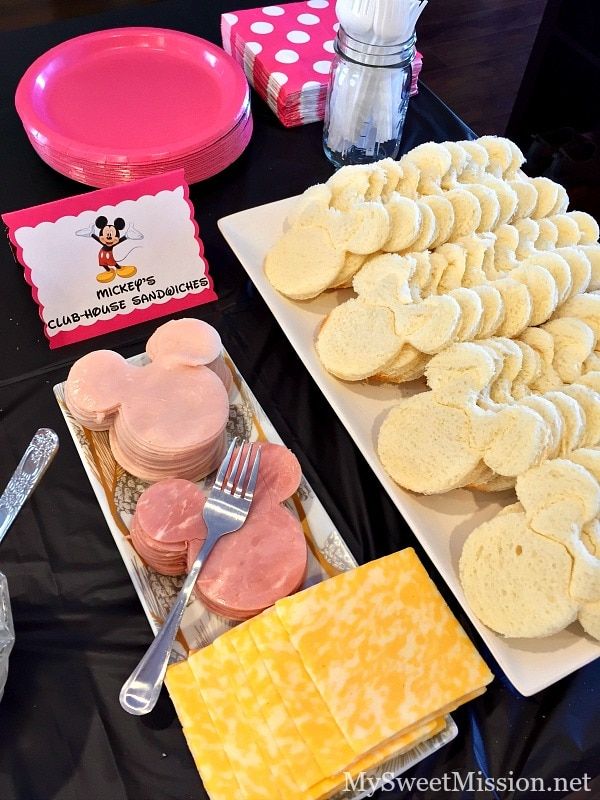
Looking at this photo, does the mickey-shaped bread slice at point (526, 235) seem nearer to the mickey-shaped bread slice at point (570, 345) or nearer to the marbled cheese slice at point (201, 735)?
the mickey-shaped bread slice at point (570, 345)

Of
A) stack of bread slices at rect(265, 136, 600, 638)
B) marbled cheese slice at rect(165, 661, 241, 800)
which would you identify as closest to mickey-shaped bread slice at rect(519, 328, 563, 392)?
stack of bread slices at rect(265, 136, 600, 638)

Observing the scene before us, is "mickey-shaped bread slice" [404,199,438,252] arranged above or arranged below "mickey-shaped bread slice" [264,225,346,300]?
above

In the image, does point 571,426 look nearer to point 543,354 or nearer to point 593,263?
point 543,354

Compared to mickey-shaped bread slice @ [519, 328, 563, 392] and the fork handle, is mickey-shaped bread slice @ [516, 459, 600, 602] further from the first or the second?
the fork handle

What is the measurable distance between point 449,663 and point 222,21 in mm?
1516

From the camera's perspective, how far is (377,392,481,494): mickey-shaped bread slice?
37.7 inches

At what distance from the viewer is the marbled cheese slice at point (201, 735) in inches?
30.2

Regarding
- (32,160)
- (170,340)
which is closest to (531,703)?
(170,340)

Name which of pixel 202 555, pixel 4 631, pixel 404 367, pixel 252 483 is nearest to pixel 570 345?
pixel 404 367

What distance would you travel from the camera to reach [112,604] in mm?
950

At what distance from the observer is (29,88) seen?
4.48 feet

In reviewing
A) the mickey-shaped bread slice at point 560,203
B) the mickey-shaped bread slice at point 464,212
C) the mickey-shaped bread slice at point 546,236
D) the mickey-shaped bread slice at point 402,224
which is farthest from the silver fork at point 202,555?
the mickey-shaped bread slice at point 560,203

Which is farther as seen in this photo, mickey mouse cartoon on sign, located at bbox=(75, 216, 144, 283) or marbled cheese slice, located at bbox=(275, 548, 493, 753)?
mickey mouse cartoon on sign, located at bbox=(75, 216, 144, 283)

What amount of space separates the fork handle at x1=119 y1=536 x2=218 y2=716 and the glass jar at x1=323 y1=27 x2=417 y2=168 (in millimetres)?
1007
